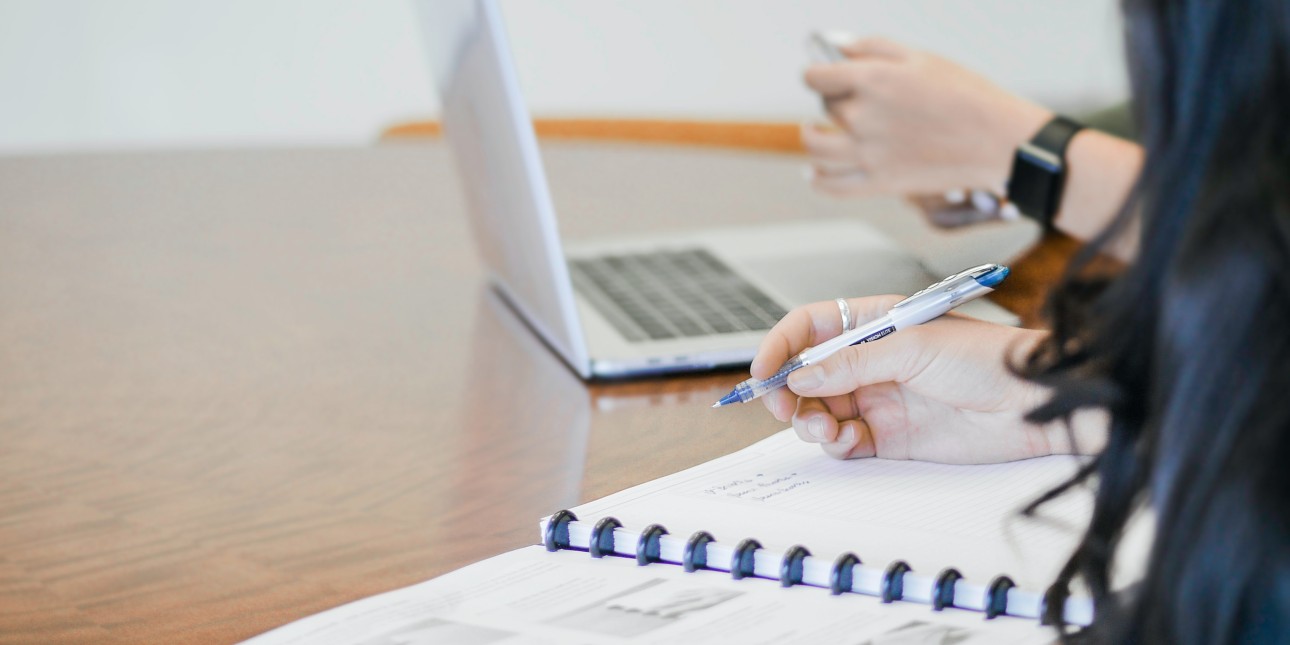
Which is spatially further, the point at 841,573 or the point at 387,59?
the point at 387,59

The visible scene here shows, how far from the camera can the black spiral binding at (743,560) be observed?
569 mm

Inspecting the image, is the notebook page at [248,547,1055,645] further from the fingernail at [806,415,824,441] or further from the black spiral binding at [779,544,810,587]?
the fingernail at [806,415,824,441]

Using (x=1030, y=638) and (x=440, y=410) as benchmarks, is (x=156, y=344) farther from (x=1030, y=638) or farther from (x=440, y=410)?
(x=1030, y=638)

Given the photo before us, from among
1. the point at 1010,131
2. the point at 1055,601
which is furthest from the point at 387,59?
the point at 1055,601

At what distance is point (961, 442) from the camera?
706 millimetres

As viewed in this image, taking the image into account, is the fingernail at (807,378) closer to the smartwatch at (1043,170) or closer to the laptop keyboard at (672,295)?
the laptop keyboard at (672,295)

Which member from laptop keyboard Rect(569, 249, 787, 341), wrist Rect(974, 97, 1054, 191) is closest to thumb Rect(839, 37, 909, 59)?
wrist Rect(974, 97, 1054, 191)

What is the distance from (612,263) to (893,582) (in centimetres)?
65

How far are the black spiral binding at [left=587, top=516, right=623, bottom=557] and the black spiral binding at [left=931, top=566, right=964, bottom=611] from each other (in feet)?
0.47

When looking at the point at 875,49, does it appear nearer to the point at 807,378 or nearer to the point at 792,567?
the point at 807,378

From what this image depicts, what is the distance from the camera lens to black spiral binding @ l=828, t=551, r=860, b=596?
0.55 meters

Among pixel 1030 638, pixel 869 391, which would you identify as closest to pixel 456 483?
pixel 869 391

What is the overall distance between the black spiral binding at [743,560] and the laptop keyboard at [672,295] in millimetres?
372

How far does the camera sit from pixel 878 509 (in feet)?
2.09
